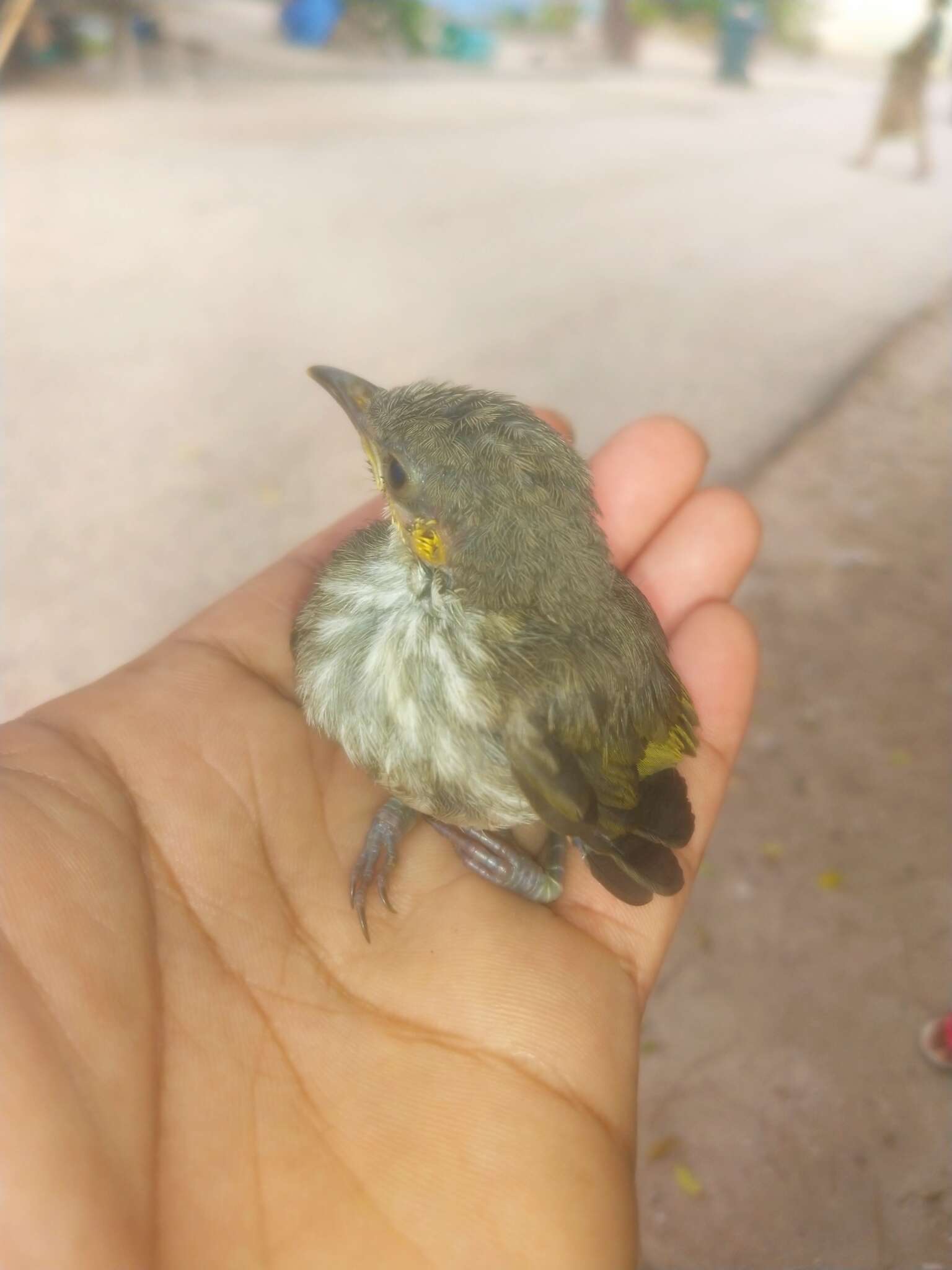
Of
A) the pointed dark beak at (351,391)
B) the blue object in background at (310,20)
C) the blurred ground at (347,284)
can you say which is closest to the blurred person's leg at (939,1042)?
the pointed dark beak at (351,391)

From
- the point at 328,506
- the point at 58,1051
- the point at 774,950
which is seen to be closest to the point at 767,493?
the point at 328,506

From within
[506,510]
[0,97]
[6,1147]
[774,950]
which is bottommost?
[774,950]

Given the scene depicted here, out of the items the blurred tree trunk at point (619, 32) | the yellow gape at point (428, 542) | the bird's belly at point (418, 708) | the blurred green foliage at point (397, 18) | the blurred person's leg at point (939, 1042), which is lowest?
the blurred person's leg at point (939, 1042)

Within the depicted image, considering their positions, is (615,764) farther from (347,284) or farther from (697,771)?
(347,284)

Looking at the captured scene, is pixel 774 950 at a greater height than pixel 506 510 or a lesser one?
lesser

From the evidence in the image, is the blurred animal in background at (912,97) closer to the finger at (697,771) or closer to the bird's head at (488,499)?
the finger at (697,771)

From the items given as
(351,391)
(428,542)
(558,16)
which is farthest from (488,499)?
(558,16)

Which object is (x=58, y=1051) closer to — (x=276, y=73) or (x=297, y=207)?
(x=297, y=207)
